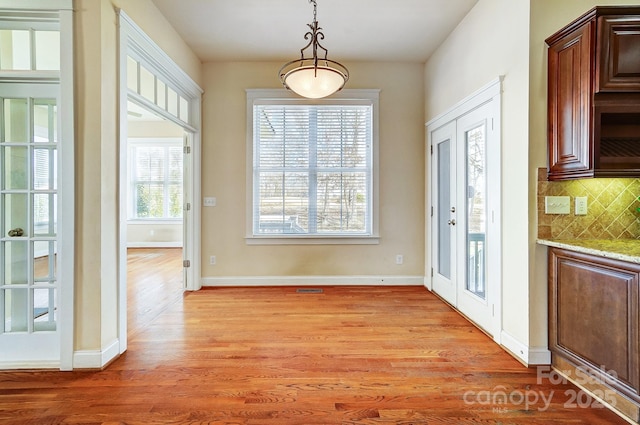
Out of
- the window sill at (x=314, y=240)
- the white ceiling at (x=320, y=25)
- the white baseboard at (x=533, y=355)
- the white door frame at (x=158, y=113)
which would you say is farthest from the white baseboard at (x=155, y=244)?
the white baseboard at (x=533, y=355)

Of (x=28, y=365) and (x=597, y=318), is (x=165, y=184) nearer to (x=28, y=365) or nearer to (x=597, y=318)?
(x=28, y=365)

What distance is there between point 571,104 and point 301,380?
261cm

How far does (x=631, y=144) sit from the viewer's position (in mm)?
2029

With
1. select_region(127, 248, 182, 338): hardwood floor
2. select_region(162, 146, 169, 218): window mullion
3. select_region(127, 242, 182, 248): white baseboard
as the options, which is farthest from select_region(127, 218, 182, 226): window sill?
select_region(127, 248, 182, 338): hardwood floor

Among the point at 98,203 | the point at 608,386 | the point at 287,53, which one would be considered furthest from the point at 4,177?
the point at 608,386

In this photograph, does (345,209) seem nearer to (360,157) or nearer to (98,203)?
(360,157)

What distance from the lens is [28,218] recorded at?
2203 millimetres

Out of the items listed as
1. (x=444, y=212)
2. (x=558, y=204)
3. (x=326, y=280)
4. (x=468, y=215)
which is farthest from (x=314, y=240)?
(x=558, y=204)

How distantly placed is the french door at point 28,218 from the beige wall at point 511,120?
11.2 feet

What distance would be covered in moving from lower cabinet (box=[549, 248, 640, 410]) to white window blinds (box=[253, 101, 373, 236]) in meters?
2.40

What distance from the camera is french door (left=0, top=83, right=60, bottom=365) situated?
2.18m

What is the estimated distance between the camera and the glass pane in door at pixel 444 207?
3.62 m

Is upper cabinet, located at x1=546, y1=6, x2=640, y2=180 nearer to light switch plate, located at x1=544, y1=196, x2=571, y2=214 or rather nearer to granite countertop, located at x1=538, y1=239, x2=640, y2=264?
light switch plate, located at x1=544, y1=196, x2=571, y2=214

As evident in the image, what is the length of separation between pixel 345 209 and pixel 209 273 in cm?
212
